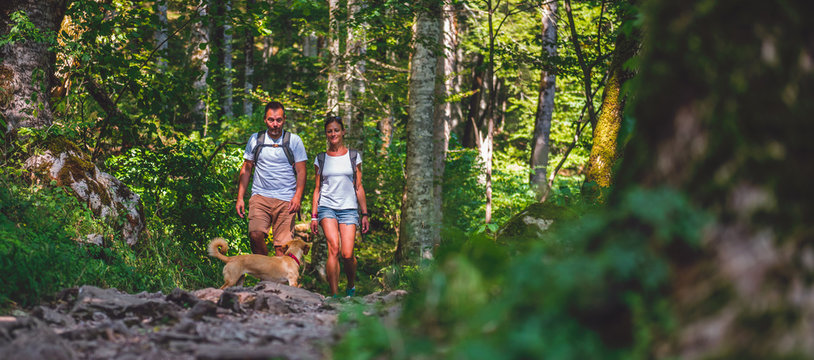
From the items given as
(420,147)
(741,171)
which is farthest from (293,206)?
(741,171)

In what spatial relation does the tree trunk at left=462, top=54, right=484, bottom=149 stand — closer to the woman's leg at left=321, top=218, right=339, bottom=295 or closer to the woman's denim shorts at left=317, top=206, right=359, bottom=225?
the woman's denim shorts at left=317, top=206, right=359, bottom=225

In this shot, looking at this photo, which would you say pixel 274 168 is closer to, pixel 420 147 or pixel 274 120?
pixel 274 120

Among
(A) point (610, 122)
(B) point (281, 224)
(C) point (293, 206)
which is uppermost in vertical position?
(A) point (610, 122)

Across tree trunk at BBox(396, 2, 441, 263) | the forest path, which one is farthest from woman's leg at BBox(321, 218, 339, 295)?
tree trunk at BBox(396, 2, 441, 263)

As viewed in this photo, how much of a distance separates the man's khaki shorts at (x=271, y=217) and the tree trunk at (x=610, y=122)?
155 inches

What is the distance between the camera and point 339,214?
7.02 m

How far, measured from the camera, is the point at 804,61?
1841 mm

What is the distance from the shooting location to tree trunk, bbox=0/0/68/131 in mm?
6887

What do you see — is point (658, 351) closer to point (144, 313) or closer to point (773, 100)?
point (773, 100)

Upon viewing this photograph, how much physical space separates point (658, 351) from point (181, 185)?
323 inches

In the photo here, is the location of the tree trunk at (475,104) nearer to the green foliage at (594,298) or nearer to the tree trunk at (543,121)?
the tree trunk at (543,121)

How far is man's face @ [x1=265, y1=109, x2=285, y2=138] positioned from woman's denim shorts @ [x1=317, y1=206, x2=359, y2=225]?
1123 millimetres

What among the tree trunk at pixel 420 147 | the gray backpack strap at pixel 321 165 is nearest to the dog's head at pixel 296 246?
the gray backpack strap at pixel 321 165

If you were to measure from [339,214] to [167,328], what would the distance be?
353cm
